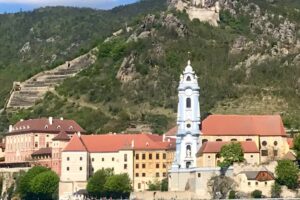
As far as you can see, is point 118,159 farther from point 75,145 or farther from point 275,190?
point 275,190

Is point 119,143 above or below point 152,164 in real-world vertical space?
above

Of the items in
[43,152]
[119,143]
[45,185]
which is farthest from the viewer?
[43,152]

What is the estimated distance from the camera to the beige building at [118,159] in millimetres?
136500

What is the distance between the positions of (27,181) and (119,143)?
1226cm

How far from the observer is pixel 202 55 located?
18462cm

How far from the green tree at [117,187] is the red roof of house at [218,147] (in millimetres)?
9564

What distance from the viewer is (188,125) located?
130 metres

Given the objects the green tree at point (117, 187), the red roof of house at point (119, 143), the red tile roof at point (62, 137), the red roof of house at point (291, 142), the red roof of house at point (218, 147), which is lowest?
the green tree at point (117, 187)

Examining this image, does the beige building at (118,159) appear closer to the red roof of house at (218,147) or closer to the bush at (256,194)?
the red roof of house at (218,147)

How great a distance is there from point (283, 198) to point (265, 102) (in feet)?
156

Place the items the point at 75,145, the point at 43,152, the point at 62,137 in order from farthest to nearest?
the point at 43,152 → the point at 62,137 → the point at 75,145

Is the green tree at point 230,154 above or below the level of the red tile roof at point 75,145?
below

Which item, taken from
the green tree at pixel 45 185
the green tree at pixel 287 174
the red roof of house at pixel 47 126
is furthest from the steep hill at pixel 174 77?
the green tree at pixel 287 174

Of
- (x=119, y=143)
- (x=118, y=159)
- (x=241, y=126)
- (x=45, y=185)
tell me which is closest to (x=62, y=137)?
(x=119, y=143)
